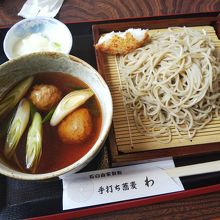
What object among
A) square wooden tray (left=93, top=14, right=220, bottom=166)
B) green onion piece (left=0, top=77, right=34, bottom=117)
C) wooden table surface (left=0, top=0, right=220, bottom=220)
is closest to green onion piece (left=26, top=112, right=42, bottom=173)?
green onion piece (left=0, top=77, right=34, bottom=117)

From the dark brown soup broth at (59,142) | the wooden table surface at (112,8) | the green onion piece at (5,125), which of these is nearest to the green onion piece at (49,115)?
the dark brown soup broth at (59,142)

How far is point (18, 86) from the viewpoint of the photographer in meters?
1.24

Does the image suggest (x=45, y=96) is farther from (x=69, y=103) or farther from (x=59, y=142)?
(x=59, y=142)

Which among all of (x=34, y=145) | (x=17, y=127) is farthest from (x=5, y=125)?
(x=34, y=145)

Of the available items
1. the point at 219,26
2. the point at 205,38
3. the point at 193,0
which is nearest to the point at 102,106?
the point at 205,38

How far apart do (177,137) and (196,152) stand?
14cm

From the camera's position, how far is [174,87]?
4.99ft

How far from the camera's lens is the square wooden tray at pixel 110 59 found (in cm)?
130

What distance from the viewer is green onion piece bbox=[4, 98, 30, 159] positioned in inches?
44.7

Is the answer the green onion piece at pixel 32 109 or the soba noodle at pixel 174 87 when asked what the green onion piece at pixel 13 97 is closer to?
the green onion piece at pixel 32 109

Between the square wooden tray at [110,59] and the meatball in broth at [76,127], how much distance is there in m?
0.20

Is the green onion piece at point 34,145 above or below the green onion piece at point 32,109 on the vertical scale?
below

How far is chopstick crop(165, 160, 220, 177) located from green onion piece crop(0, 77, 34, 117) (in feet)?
2.51

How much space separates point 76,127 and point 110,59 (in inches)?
25.6
